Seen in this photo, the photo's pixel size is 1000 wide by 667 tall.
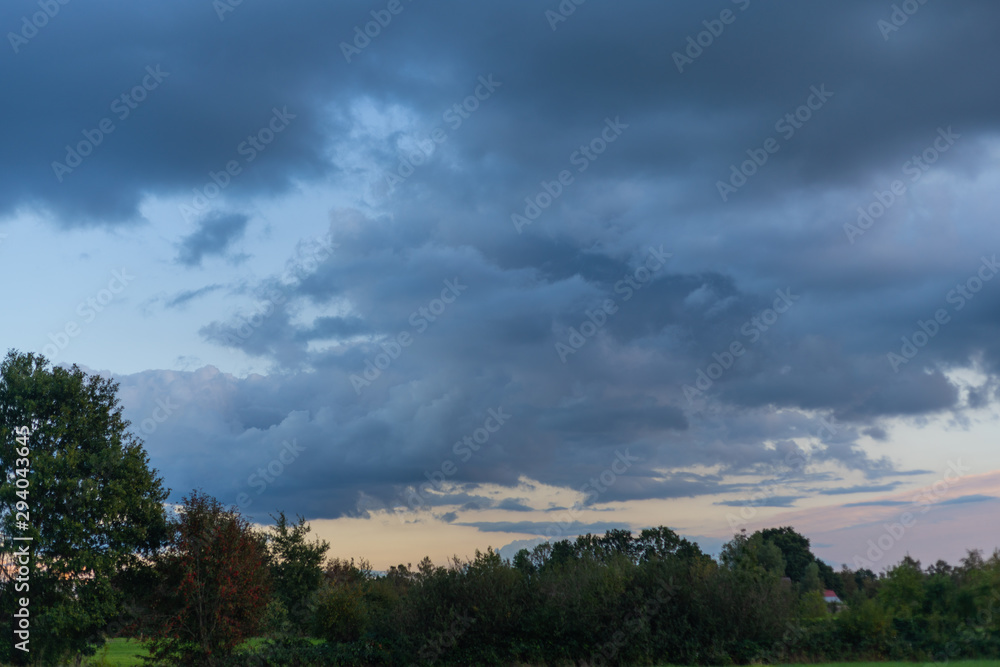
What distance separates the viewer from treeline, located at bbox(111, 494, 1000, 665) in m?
25.7

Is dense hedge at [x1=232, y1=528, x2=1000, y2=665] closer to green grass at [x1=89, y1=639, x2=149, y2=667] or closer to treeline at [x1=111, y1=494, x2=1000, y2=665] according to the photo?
treeline at [x1=111, y1=494, x2=1000, y2=665]

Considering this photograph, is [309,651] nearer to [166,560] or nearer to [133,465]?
[166,560]

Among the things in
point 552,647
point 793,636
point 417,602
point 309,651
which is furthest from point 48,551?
point 793,636

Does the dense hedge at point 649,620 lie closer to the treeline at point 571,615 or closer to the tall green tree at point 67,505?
the treeline at point 571,615

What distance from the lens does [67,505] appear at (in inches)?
1102

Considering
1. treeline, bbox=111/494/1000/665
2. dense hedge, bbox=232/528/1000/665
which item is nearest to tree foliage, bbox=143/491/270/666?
treeline, bbox=111/494/1000/665

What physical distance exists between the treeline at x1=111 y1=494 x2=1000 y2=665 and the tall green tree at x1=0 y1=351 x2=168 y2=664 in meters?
2.35

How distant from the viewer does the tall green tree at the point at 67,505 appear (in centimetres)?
2725

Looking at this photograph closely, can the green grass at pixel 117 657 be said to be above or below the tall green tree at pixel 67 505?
below

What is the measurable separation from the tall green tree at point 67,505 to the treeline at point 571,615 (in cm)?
235

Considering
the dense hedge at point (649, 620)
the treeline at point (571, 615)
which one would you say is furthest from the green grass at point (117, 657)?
the dense hedge at point (649, 620)

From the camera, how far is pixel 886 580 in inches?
1077

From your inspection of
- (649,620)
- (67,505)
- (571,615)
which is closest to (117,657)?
(67,505)

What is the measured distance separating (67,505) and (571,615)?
770 inches
